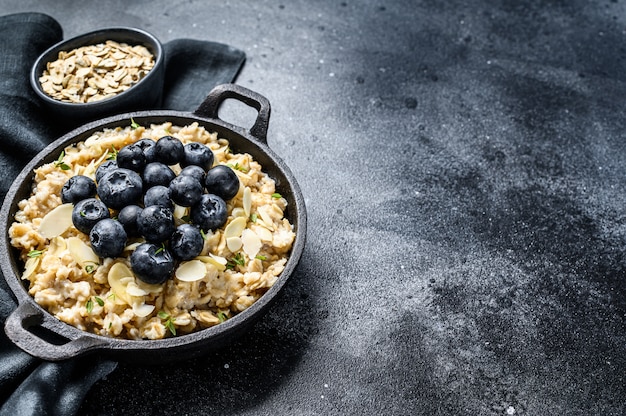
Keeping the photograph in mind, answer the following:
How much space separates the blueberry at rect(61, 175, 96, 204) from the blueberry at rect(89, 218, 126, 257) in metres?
0.16

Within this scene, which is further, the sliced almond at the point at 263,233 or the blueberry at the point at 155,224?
the sliced almond at the point at 263,233

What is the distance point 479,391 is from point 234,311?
89 centimetres

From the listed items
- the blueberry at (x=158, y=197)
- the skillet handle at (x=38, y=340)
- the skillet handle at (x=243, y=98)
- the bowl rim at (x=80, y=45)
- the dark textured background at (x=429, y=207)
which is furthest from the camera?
the bowl rim at (x=80, y=45)

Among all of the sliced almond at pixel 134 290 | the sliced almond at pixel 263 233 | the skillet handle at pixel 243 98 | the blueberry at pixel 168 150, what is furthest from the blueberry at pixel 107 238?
the skillet handle at pixel 243 98

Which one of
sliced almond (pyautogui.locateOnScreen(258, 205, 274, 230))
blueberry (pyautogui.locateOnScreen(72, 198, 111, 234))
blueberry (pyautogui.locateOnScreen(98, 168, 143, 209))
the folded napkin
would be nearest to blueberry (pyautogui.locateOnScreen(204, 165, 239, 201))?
sliced almond (pyautogui.locateOnScreen(258, 205, 274, 230))

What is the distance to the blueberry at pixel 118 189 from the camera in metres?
1.96

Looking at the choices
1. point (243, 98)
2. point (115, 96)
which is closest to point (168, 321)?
point (243, 98)

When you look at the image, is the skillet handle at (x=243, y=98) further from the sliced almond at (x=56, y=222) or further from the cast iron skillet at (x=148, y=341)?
the sliced almond at (x=56, y=222)

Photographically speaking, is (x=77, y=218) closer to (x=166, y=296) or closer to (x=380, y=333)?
(x=166, y=296)

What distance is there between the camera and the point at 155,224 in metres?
1.88

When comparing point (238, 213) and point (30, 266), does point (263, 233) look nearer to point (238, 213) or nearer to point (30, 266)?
point (238, 213)

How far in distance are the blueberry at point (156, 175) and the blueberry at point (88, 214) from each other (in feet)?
0.52

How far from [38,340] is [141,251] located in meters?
0.36

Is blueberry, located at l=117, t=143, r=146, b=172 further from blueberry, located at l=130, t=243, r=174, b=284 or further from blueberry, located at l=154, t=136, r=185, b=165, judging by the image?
blueberry, located at l=130, t=243, r=174, b=284
